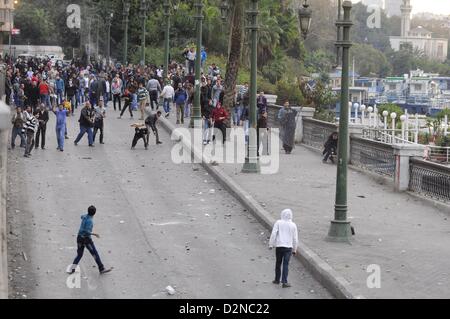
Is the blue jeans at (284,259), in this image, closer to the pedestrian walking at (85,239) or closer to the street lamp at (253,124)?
the pedestrian walking at (85,239)

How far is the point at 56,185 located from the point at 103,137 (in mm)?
9164

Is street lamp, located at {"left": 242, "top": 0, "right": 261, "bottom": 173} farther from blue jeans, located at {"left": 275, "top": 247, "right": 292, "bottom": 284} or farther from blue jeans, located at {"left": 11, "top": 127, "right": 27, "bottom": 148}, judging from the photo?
blue jeans, located at {"left": 275, "top": 247, "right": 292, "bottom": 284}

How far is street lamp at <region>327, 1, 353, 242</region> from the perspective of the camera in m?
19.5

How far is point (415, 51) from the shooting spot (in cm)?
18462

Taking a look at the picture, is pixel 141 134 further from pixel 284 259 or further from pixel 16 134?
pixel 284 259

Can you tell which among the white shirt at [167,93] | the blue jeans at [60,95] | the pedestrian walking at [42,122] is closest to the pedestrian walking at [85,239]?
the pedestrian walking at [42,122]

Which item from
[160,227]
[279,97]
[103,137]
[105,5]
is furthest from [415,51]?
[160,227]

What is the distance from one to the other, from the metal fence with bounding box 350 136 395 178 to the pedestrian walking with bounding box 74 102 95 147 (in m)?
8.00

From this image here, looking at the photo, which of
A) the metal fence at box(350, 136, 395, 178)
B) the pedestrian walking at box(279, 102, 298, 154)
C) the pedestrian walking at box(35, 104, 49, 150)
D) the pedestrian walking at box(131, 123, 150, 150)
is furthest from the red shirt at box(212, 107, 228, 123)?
the pedestrian walking at box(35, 104, 49, 150)

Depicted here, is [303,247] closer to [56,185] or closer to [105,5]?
[56,185]

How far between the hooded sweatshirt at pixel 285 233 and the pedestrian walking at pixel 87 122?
16.7 m

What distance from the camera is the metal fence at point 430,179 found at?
24.3 meters

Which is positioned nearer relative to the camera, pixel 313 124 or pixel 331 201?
pixel 331 201
